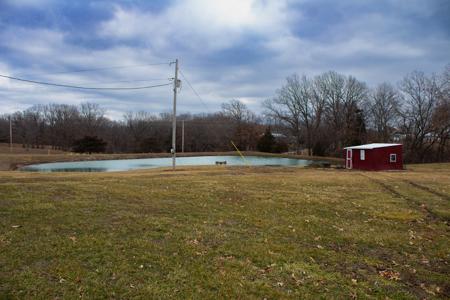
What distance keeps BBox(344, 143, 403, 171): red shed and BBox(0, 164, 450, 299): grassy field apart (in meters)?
15.6

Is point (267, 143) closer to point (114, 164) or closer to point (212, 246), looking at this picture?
point (114, 164)

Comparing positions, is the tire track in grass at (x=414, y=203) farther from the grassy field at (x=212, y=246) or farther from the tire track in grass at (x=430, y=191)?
the tire track in grass at (x=430, y=191)

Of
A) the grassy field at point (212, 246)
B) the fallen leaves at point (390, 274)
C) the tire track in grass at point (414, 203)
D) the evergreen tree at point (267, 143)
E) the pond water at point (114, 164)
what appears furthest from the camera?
the evergreen tree at point (267, 143)

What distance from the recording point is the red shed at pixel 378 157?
82.0 feet

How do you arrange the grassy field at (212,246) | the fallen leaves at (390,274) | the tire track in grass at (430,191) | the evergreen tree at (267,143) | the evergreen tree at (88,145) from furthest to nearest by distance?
1. the evergreen tree at (267,143)
2. the evergreen tree at (88,145)
3. the tire track in grass at (430,191)
4. the fallen leaves at (390,274)
5. the grassy field at (212,246)

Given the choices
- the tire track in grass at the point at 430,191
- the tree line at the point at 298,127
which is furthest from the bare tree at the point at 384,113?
the tire track in grass at the point at 430,191

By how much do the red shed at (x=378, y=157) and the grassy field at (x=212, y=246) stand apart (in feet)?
51.3

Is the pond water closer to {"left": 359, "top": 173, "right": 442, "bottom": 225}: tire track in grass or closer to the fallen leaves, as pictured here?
{"left": 359, "top": 173, "right": 442, "bottom": 225}: tire track in grass

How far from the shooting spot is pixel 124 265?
4633mm

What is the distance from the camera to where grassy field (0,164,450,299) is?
4188 millimetres

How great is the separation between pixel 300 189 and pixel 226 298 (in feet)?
28.2

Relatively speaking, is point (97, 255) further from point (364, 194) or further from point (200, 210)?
point (364, 194)

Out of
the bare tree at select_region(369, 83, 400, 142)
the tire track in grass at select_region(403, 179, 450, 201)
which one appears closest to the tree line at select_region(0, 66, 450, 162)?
the bare tree at select_region(369, 83, 400, 142)

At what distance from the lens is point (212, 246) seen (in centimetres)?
560
